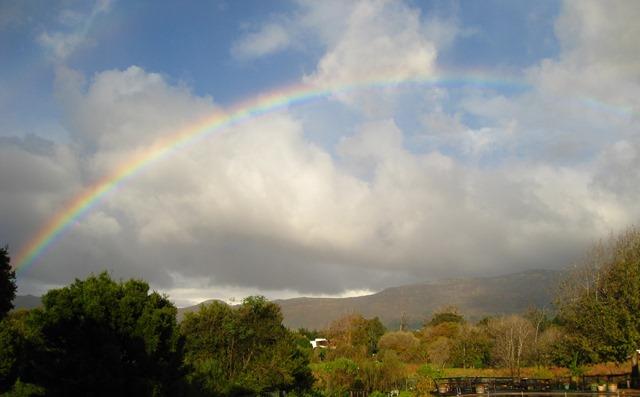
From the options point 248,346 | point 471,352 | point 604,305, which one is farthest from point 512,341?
point 248,346

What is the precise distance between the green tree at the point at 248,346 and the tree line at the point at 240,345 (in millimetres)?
66

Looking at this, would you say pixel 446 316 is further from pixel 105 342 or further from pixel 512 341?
pixel 105 342

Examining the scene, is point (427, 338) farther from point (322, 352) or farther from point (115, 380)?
point (115, 380)

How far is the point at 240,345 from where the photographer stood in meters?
34.2

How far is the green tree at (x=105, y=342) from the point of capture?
595 inches

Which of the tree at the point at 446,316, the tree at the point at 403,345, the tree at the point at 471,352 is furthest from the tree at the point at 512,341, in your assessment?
the tree at the point at 446,316

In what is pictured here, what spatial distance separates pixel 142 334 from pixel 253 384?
15.7 m

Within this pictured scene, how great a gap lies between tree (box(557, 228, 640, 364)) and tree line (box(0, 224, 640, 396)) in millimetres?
92

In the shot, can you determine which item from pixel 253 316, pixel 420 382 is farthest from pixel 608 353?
pixel 253 316

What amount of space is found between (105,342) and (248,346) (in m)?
19.5

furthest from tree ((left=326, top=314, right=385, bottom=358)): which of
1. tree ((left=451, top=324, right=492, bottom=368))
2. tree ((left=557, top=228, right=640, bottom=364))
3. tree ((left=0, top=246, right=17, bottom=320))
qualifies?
tree ((left=0, top=246, right=17, bottom=320))

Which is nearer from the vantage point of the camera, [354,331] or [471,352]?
[471,352]

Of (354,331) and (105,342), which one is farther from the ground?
(105,342)

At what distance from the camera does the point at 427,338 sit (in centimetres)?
8650
